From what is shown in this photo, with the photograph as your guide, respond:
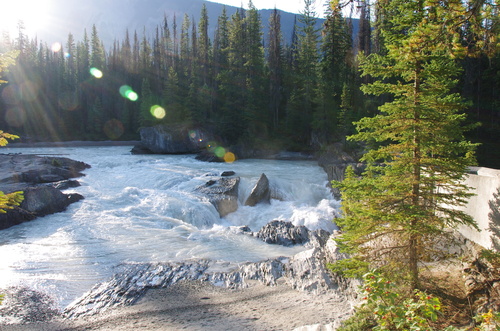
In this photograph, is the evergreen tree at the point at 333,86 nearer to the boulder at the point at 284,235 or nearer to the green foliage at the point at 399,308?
the boulder at the point at 284,235

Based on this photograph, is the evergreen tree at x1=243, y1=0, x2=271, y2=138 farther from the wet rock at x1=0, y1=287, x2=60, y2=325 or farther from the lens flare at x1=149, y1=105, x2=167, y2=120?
the wet rock at x1=0, y1=287, x2=60, y2=325

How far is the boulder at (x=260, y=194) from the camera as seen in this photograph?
56.7 feet

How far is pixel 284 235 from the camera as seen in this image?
1223 centimetres

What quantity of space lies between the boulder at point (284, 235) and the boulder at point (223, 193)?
12.7 ft

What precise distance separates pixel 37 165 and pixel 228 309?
21.1m

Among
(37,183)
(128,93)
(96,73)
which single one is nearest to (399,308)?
(37,183)

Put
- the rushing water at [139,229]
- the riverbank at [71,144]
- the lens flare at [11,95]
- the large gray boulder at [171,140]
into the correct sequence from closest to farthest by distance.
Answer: the rushing water at [139,229] < the large gray boulder at [171,140] < the riverbank at [71,144] < the lens flare at [11,95]

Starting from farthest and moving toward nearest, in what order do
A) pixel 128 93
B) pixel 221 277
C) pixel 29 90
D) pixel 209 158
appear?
1. pixel 128 93
2. pixel 29 90
3. pixel 209 158
4. pixel 221 277

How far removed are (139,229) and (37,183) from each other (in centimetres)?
1066

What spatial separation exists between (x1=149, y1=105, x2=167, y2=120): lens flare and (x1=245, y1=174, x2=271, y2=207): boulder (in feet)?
108

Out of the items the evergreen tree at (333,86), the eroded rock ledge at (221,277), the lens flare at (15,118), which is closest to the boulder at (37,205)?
the eroded rock ledge at (221,277)

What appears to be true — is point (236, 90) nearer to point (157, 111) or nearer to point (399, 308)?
point (157, 111)

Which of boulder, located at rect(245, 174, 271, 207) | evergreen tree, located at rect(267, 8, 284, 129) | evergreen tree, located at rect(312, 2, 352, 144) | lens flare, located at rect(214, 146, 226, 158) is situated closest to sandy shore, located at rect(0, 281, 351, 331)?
boulder, located at rect(245, 174, 271, 207)

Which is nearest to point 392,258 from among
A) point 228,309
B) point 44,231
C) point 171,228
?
point 228,309
